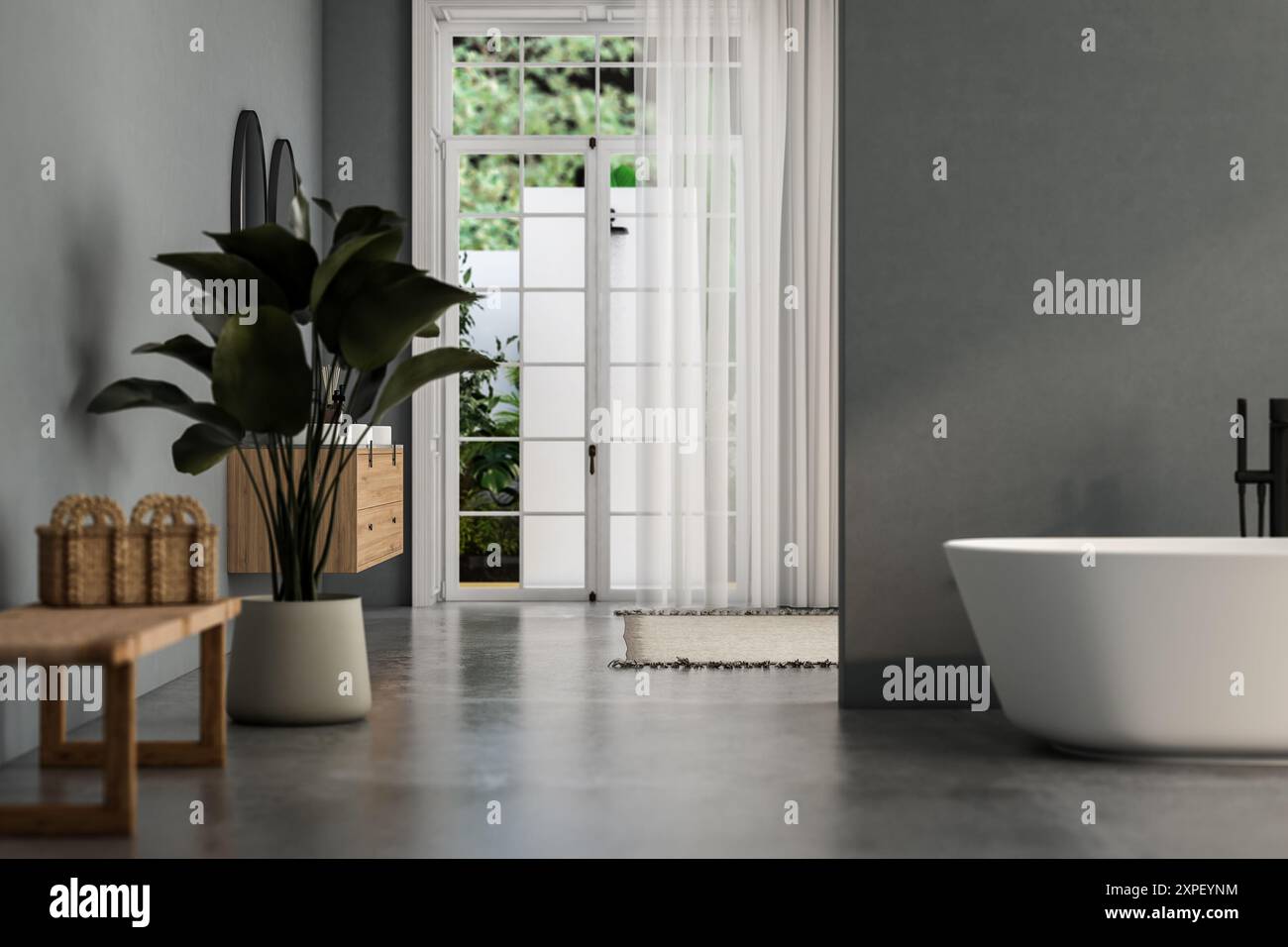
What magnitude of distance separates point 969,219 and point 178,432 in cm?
250

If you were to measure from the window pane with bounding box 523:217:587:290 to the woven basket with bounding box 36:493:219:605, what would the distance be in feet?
13.1

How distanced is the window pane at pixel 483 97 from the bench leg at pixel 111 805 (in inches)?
205

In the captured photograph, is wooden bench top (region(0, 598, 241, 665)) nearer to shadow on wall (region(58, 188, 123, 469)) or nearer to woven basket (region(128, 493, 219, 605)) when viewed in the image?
woven basket (region(128, 493, 219, 605))

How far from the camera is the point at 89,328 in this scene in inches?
137

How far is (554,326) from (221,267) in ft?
11.7

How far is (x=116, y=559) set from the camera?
2795 millimetres

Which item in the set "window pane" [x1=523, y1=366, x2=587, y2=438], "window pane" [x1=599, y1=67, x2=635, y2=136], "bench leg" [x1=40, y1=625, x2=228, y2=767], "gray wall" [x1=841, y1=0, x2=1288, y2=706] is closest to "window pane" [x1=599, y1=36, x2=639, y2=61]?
"window pane" [x1=599, y1=67, x2=635, y2=136]

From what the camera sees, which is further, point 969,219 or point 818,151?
point 818,151

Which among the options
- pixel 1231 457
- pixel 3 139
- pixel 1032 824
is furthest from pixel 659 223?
pixel 1032 824

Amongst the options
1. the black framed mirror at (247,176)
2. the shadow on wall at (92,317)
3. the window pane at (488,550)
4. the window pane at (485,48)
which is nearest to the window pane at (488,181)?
the window pane at (485,48)

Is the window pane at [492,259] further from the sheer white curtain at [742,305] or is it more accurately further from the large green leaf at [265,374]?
Result: the large green leaf at [265,374]

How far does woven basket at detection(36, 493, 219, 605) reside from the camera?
277 centimetres

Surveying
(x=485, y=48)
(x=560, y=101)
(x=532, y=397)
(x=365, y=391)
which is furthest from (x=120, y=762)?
(x=560, y=101)
